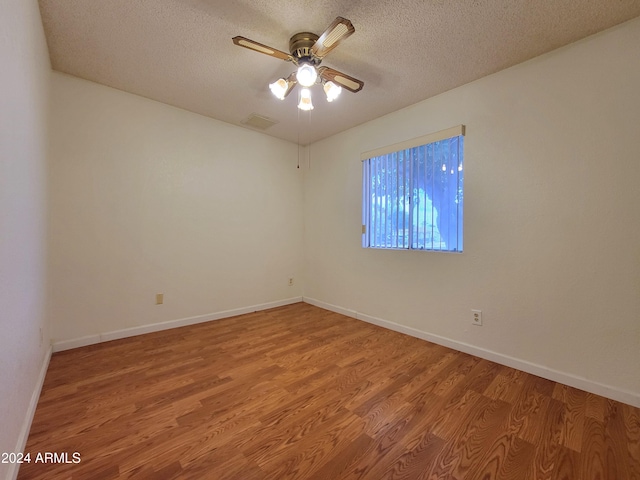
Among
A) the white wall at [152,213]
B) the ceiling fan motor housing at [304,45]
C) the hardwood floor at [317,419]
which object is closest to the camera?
the hardwood floor at [317,419]

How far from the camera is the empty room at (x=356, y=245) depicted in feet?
4.38

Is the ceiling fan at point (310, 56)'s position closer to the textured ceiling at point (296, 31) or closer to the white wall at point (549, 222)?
the textured ceiling at point (296, 31)

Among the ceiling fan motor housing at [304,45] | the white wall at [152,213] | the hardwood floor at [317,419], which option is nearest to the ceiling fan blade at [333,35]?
the ceiling fan motor housing at [304,45]

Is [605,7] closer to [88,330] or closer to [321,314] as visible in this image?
[321,314]

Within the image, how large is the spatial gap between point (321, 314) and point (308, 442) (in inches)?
87.4

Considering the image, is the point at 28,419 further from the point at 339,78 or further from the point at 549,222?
the point at 549,222

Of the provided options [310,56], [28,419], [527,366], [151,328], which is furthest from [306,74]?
[151,328]

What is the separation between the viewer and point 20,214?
131 cm

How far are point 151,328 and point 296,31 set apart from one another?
310 centimetres

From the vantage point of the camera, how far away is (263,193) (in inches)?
150

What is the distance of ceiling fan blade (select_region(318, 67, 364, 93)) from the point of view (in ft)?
6.37

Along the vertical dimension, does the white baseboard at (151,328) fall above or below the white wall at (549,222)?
below

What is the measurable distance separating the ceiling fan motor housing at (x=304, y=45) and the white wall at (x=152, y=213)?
5.94 ft

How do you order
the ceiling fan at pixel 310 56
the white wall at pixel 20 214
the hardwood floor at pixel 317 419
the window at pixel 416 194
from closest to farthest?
the white wall at pixel 20 214 → the hardwood floor at pixel 317 419 → the ceiling fan at pixel 310 56 → the window at pixel 416 194
